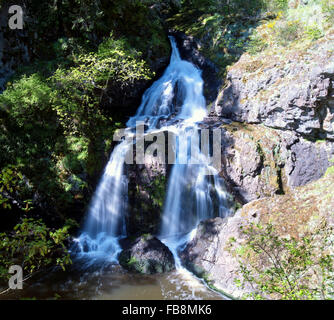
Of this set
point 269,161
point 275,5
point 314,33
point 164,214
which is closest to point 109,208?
point 164,214

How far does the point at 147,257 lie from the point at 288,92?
272 inches

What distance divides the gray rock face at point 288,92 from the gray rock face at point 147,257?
561 cm

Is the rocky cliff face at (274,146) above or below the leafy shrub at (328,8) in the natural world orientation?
below

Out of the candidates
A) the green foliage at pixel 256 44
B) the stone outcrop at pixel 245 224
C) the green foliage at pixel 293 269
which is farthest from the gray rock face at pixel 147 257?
the green foliage at pixel 256 44

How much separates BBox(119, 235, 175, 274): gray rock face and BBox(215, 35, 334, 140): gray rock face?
5613 mm

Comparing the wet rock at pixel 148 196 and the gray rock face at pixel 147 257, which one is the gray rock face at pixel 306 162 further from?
the gray rock face at pixel 147 257

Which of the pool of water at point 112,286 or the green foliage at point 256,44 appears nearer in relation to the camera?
the pool of water at point 112,286

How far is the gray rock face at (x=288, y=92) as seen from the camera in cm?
776

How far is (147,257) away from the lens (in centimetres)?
743

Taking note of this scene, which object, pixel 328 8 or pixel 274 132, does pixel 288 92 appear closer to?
pixel 274 132

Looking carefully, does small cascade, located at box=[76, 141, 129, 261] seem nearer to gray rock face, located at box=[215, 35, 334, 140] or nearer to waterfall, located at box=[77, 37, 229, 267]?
waterfall, located at box=[77, 37, 229, 267]

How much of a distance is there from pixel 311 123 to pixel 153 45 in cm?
833
